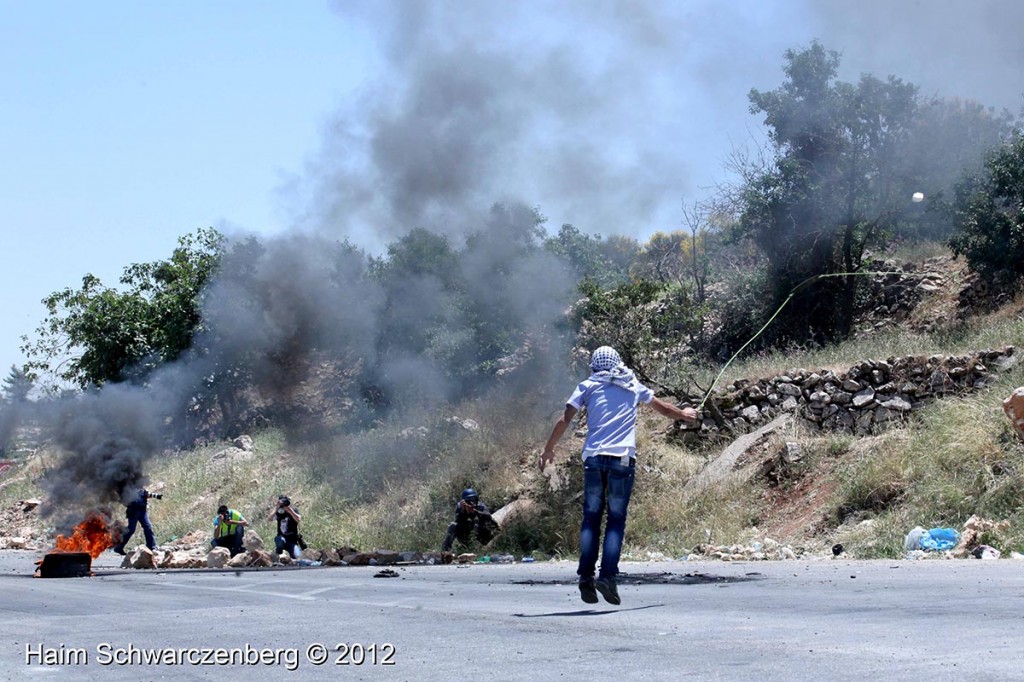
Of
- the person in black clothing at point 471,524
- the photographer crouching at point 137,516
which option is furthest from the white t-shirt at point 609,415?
the photographer crouching at point 137,516

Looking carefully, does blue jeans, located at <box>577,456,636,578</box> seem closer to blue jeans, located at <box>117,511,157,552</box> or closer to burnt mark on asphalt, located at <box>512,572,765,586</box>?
burnt mark on asphalt, located at <box>512,572,765,586</box>

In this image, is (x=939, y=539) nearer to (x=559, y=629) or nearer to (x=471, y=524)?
(x=559, y=629)

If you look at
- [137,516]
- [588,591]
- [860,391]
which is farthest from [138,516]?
[588,591]

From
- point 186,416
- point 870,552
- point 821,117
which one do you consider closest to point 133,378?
point 186,416

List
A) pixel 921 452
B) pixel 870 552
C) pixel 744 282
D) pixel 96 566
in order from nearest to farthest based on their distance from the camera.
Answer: pixel 870 552
pixel 921 452
pixel 96 566
pixel 744 282

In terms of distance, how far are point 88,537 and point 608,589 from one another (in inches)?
437

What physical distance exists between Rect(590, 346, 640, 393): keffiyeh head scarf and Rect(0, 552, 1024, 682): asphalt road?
1532mm

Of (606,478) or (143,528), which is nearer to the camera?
(606,478)

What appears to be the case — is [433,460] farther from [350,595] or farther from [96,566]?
[350,595]

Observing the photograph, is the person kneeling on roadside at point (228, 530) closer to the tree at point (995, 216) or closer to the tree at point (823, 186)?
the tree at point (823, 186)

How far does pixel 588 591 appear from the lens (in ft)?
24.3

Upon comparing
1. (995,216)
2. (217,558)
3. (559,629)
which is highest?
(995,216)

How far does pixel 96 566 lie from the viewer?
55.3 ft

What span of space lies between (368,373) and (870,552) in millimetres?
14855
